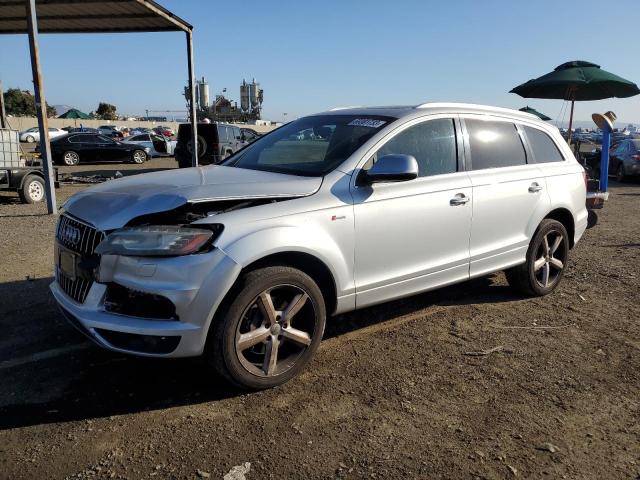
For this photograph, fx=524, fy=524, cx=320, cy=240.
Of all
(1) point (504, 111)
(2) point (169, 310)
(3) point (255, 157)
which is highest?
(1) point (504, 111)

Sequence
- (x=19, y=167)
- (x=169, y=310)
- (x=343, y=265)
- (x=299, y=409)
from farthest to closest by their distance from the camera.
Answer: (x=19, y=167) < (x=343, y=265) < (x=299, y=409) < (x=169, y=310)

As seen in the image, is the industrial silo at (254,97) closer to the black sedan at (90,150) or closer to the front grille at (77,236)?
the black sedan at (90,150)

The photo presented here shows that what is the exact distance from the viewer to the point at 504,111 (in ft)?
15.9

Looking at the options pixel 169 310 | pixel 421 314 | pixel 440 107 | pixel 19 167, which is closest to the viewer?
pixel 169 310

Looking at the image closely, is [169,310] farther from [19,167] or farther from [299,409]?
[19,167]

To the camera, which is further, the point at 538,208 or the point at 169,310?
the point at 538,208

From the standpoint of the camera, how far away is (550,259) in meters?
5.16

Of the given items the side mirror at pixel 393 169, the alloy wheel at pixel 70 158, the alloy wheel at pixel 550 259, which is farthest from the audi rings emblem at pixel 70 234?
the alloy wheel at pixel 70 158

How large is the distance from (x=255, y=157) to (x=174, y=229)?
5.21 ft

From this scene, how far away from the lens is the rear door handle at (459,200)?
406 centimetres

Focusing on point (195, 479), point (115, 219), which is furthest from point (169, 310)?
point (195, 479)

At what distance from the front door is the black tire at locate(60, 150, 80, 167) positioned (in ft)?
69.5

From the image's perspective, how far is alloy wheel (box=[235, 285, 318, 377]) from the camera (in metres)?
3.14

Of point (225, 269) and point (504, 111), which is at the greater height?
point (504, 111)
